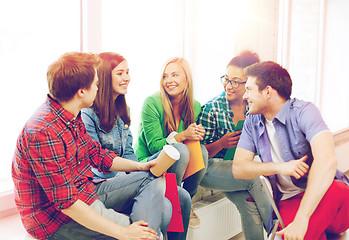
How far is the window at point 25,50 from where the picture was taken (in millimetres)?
1678

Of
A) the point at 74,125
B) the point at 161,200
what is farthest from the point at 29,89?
the point at 161,200

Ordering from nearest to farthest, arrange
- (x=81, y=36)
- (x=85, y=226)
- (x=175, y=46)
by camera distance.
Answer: (x=85, y=226), (x=81, y=36), (x=175, y=46)

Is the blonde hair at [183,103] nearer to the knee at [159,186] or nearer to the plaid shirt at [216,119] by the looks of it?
the plaid shirt at [216,119]

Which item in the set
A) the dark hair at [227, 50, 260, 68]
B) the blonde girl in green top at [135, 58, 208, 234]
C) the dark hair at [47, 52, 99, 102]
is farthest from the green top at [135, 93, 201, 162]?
the dark hair at [47, 52, 99, 102]

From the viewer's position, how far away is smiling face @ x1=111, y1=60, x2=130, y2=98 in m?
1.78

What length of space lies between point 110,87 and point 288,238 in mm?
1034

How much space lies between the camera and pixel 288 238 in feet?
4.53

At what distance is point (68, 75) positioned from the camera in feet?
4.16

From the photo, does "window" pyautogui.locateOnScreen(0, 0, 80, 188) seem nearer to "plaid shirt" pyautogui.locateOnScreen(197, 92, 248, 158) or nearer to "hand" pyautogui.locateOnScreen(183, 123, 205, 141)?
"hand" pyautogui.locateOnScreen(183, 123, 205, 141)

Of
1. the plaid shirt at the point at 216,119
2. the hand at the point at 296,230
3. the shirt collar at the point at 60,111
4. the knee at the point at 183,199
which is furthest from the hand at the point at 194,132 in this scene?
the shirt collar at the point at 60,111

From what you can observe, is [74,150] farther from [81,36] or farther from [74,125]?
[81,36]

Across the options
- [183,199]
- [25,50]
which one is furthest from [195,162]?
[25,50]

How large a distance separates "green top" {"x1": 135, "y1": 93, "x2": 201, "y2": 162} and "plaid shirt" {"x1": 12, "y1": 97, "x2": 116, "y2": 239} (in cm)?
67

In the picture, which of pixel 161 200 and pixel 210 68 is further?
pixel 210 68
